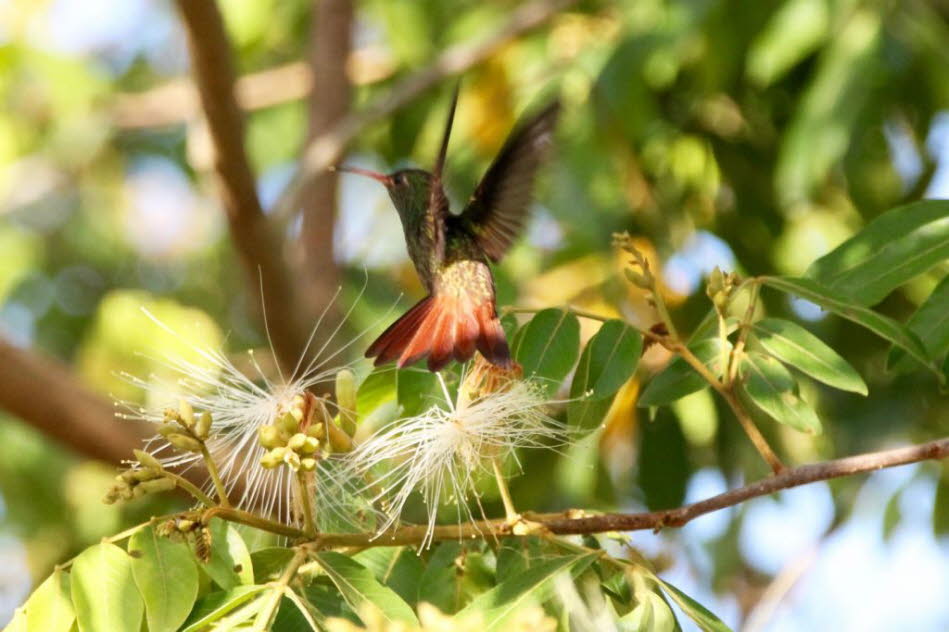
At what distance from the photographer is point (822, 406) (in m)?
3.62

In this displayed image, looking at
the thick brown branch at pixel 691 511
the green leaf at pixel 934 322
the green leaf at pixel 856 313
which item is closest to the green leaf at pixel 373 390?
the thick brown branch at pixel 691 511

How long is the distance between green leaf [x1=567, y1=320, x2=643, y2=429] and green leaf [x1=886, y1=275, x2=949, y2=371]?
401mm

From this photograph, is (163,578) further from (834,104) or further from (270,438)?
(834,104)

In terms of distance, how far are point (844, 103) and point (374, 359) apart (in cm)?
178

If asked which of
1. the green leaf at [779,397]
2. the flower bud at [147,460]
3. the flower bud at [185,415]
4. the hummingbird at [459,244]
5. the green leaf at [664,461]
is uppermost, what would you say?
the hummingbird at [459,244]

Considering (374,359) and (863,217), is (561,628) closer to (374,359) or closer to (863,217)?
(374,359)

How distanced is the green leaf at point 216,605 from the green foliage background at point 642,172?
0.85 m

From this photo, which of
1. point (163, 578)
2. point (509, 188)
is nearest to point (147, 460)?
point (163, 578)

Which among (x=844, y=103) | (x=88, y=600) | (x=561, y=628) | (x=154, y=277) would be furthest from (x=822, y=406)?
(x=154, y=277)

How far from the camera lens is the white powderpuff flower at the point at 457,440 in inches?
73.7

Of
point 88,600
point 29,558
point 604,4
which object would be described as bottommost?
point 29,558

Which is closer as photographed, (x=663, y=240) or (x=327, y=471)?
(x=327, y=471)

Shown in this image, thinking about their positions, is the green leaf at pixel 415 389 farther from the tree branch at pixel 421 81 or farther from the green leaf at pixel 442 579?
the tree branch at pixel 421 81

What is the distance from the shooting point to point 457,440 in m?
1.90
